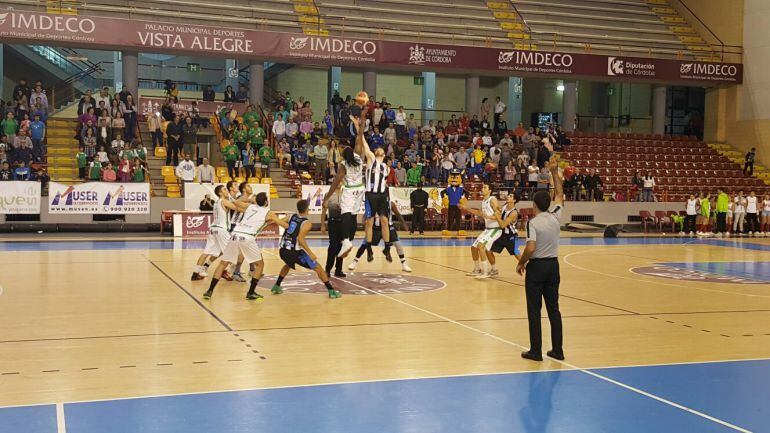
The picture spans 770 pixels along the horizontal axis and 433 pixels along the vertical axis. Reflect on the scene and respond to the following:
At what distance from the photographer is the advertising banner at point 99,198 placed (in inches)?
1061

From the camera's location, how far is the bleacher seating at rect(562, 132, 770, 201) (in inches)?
1475

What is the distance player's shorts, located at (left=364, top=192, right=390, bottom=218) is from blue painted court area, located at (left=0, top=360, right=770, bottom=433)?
7.74 m

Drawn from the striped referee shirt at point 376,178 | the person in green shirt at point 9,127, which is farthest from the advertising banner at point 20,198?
the striped referee shirt at point 376,178

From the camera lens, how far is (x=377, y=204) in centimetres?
1559

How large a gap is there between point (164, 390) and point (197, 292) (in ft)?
20.9

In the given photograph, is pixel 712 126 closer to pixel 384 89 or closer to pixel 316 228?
pixel 384 89

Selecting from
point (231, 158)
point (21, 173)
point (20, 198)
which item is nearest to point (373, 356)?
point (20, 198)

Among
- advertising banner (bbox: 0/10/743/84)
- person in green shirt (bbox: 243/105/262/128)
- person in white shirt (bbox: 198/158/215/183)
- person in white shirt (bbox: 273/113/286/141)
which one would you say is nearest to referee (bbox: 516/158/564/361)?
person in white shirt (bbox: 198/158/215/183)

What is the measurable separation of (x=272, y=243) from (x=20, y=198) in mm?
8813

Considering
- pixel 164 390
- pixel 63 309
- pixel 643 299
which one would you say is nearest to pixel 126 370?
pixel 164 390

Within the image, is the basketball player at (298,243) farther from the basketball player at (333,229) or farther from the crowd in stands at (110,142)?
the crowd in stands at (110,142)

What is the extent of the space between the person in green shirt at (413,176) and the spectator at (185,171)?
7986mm

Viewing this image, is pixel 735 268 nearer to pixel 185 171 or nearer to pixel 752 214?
pixel 752 214

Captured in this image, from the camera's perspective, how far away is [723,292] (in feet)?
48.6
